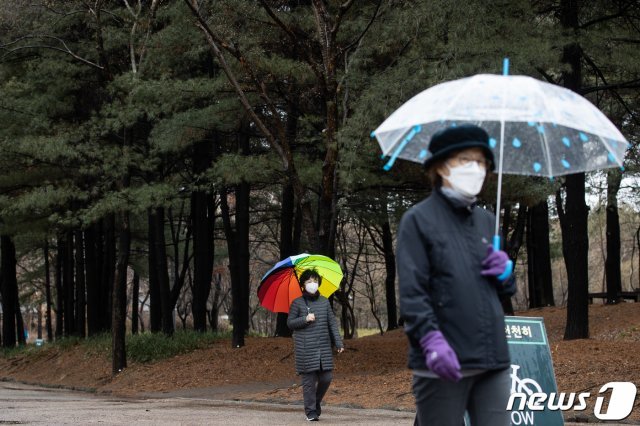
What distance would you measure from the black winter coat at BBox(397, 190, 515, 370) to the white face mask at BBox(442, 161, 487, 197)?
0.08 m

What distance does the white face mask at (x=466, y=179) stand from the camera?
4.39m

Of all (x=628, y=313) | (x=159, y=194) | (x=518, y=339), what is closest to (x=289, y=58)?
(x=159, y=194)

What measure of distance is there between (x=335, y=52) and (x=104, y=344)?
45.9ft

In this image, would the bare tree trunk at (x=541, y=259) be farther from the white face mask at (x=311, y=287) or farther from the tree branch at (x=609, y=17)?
the white face mask at (x=311, y=287)

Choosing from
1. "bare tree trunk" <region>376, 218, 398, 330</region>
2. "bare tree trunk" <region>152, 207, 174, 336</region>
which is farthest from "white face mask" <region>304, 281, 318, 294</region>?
"bare tree trunk" <region>376, 218, 398, 330</region>

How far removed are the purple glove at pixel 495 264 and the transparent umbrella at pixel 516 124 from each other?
0.34 metres

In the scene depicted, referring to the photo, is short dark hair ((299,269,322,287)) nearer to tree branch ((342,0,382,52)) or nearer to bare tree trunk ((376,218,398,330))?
tree branch ((342,0,382,52))

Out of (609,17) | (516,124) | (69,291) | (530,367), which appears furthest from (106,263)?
(516,124)

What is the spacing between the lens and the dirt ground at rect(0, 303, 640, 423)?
1397 centimetres

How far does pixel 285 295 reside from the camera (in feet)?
43.5

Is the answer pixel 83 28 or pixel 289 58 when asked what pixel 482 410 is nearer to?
pixel 289 58

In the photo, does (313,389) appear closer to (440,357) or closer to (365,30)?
(365,30)

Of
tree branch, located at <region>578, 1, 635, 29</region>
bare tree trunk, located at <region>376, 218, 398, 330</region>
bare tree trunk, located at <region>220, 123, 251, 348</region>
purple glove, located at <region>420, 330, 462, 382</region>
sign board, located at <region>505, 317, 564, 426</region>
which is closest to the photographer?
purple glove, located at <region>420, 330, 462, 382</region>

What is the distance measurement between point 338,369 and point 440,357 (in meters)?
16.9
